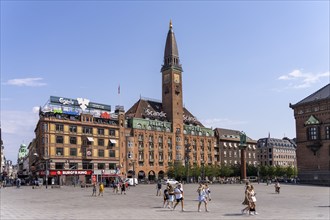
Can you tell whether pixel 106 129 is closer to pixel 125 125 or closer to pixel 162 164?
pixel 125 125

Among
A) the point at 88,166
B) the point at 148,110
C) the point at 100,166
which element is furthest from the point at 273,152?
the point at 88,166

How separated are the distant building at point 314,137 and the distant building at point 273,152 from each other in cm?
8935

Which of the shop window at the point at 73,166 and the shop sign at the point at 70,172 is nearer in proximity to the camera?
the shop sign at the point at 70,172

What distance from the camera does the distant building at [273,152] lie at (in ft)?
604

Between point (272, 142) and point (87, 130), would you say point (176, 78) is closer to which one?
point (87, 130)

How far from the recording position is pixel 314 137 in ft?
303

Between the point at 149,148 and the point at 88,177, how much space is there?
25.9m

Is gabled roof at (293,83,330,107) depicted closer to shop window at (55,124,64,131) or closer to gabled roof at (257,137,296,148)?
shop window at (55,124,64,131)

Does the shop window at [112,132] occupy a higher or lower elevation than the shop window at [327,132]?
higher

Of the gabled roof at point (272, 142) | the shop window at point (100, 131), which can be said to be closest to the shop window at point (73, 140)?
the shop window at point (100, 131)

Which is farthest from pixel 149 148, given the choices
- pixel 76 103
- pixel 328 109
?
pixel 328 109

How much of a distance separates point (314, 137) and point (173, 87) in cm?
5482

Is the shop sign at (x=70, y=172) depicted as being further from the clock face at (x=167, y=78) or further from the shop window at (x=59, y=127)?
the clock face at (x=167, y=78)

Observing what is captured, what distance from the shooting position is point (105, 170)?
10956 centimetres
